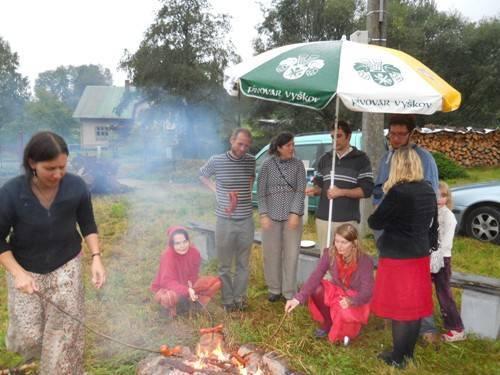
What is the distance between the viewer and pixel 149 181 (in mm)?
15375

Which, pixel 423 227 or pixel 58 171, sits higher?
pixel 58 171

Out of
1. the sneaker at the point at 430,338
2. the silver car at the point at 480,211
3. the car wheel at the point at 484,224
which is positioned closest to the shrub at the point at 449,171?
the silver car at the point at 480,211

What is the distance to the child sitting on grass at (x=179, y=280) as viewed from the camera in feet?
12.6

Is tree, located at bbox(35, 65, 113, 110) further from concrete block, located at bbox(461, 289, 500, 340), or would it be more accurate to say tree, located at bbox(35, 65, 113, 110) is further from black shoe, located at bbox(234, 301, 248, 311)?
concrete block, located at bbox(461, 289, 500, 340)

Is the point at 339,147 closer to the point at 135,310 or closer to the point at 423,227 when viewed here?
the point at 423,227

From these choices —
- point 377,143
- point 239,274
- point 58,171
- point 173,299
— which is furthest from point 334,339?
point 377,143

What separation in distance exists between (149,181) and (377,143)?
34.8 ft

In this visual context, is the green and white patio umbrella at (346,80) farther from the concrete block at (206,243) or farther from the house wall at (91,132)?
the house wall at (91,132)

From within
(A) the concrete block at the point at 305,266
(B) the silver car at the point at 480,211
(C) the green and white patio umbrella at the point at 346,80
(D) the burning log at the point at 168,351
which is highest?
(C) the green and white patio umbrella at the point at 346,80

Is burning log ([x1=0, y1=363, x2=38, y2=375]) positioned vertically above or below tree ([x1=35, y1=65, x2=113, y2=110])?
below

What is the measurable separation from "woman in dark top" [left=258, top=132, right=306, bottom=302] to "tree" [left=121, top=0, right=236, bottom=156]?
42.8ft

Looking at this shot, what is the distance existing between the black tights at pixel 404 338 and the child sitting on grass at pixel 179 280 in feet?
5.57

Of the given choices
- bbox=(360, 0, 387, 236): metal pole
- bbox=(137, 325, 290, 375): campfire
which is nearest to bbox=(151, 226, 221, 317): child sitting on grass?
bbox=(137, 325, 290, 375): campfire

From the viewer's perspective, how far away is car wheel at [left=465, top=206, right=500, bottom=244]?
6.06 meters
